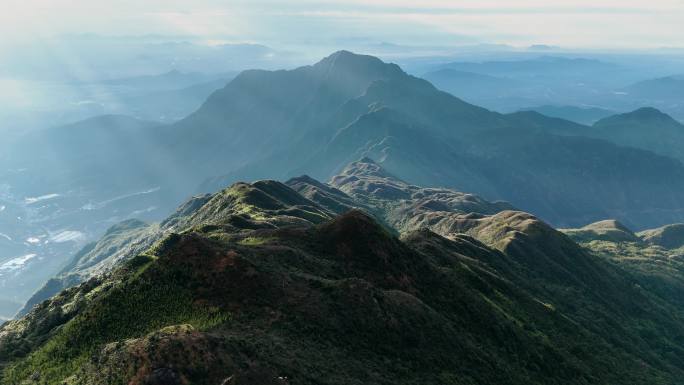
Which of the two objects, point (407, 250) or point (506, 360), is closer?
point (506, 360)

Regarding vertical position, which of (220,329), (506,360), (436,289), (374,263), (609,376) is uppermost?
(220,329)

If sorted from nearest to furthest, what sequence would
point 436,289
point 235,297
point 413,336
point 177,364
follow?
point 177,364 < point 235,297 < point 413,336 < point 436,289

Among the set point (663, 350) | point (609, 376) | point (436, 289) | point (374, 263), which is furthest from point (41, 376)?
point (663, 350)

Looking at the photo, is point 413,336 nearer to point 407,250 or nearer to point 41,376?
point 407,250

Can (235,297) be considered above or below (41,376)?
above

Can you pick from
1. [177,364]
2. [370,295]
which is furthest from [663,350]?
[177,364]

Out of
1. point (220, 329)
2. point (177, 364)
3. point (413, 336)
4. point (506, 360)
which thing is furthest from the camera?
point (506, 360)

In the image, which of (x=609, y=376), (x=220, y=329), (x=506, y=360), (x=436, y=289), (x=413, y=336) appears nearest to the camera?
(x=220, y=329)

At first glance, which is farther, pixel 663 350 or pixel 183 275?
pixel 663 350

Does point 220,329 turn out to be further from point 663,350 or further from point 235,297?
point 663,350
